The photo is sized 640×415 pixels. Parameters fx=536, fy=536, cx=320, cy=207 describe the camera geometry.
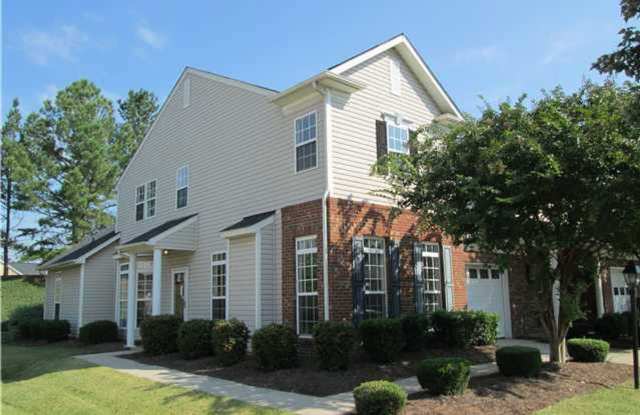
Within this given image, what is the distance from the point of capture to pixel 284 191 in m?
14.2

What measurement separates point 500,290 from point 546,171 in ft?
29.6

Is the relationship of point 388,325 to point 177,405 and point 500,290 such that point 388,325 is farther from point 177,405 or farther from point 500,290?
point 500,290

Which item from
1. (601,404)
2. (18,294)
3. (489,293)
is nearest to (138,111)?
(18,294)

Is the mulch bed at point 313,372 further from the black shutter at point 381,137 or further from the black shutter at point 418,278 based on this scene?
the black shutter at point 381,137

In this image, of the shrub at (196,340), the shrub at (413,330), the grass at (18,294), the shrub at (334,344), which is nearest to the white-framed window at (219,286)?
the shrub at (196,340)

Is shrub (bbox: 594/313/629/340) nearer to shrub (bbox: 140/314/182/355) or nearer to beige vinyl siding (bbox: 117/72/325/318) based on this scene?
beige vinyl siding (bbox: 117/72/325/318)

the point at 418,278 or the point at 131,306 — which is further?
the point at 131,306

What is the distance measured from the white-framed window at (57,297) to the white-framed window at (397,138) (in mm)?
17105

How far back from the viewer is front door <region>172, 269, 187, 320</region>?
17766 mm

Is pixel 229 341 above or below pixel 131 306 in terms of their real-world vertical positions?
below

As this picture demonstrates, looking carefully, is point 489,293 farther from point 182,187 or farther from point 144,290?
point 144,290

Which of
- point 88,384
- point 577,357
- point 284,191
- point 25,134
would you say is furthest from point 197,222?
point 25,134

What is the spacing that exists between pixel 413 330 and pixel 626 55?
8415 mm

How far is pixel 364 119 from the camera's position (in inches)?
561
